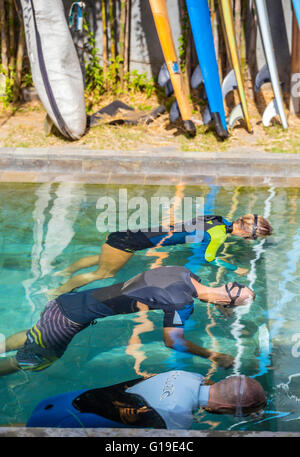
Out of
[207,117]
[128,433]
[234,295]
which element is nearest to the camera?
[128,433]

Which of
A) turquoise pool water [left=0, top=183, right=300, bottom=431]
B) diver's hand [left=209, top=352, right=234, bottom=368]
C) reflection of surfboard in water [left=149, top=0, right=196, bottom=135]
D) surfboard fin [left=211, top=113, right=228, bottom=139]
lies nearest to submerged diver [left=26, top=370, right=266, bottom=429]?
turquoise pool water [left=0, top=183, right=300, bottom=431]

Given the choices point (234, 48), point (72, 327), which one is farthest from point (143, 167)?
point (72, 327)

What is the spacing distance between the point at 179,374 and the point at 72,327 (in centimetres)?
80

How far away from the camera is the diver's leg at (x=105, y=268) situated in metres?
4.48

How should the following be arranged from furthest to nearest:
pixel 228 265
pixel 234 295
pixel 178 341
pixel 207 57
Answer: pixel 207 57 → pixel 228 265 → pixel 234 295 → pixel 178 341

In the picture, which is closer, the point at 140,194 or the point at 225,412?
the point at 225,412

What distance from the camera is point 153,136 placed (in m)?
7.65

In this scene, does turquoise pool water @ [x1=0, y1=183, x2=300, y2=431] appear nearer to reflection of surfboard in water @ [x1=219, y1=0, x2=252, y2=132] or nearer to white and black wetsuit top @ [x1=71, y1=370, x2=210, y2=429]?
white and black wetsuit top @ [x1=71, y1=370, x2=210, y2=429]

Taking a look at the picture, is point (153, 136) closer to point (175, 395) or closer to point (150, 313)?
point (150, 313)

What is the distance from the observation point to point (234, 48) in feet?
24.5

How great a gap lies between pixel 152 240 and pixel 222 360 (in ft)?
4.30

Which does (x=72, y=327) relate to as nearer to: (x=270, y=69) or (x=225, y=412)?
(x=225, y=412)

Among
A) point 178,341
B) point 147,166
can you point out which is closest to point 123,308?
point 178,341

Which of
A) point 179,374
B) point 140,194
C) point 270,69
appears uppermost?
point 270,69
